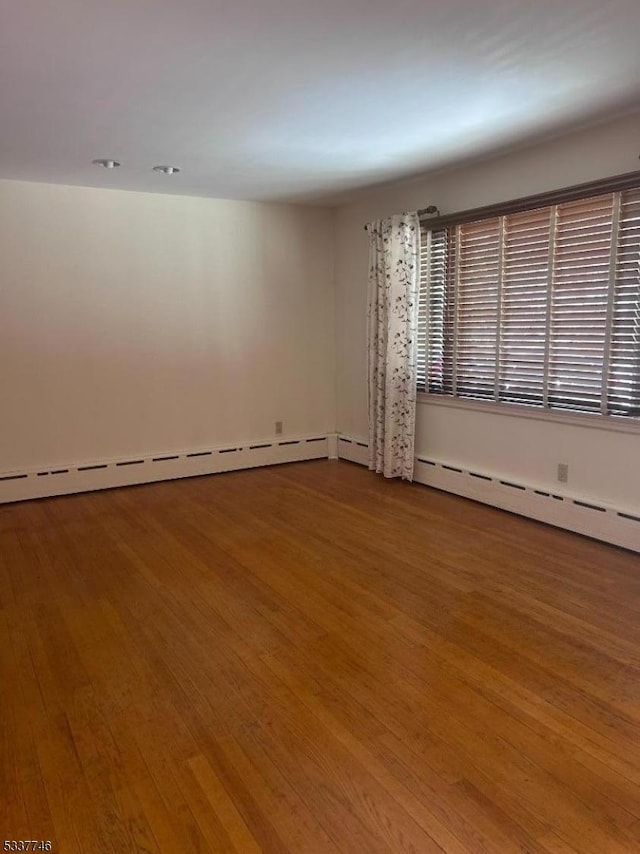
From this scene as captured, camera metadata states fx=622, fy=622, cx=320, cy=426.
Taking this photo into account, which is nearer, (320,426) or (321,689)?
(321,689)

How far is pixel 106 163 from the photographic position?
4008mm

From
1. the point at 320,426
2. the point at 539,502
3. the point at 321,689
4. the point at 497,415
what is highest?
the point at 497,415

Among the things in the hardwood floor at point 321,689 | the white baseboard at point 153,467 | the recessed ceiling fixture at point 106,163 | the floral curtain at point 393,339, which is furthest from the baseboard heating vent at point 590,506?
the recessed ceiling fixture at point 106,163

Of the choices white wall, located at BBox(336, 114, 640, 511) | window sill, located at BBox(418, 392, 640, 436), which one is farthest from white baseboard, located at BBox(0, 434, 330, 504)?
window sill, located at BBox(418, 392, 640, 436)

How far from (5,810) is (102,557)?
195 cm

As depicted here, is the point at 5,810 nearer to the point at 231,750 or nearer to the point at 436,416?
the point at 231,750

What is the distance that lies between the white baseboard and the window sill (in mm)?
1455

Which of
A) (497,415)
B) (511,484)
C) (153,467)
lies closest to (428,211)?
(497,415)

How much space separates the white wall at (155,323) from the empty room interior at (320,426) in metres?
0.03

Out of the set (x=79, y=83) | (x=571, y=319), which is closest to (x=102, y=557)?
(x=79, y=83)

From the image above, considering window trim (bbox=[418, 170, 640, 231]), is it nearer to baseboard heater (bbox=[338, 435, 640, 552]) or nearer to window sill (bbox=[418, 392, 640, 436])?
window sill (bbox=[418, 392, 640, 436])

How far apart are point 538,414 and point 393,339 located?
4.51 feet

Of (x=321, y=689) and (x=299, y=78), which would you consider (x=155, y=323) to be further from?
(x=321, y=689)

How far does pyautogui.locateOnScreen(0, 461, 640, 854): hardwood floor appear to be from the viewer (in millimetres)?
1692
